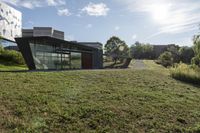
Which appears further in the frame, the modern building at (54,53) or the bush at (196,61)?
the bush at (196,61)

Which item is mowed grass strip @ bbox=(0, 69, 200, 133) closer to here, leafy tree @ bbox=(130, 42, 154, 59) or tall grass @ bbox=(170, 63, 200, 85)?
tall grass @ bbox=(170, 63, 200, 85)

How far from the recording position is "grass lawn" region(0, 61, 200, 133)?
8062 millimetres

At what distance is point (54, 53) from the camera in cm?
→ 2948

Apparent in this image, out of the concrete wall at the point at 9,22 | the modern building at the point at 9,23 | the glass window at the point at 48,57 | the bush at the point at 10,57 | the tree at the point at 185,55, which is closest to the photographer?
the glass window at the point at 48,57

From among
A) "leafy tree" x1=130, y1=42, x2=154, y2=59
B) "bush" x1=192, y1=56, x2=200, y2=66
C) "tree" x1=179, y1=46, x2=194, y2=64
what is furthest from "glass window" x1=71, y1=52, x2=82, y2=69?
"leafy tree" x1=130, y1=42, x2=154, y2=59

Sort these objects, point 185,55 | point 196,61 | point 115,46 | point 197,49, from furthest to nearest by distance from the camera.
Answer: point 185,55
point 115,46
point 196,61
point 197,49

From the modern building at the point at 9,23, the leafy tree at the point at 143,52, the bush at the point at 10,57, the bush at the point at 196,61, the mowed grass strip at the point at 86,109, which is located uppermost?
the modern building at the point at 9,23

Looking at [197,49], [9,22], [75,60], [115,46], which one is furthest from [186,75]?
[115,46]

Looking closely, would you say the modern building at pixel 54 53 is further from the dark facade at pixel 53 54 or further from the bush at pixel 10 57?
the bush at pixel 10 57

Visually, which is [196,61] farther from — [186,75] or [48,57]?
[48,57]

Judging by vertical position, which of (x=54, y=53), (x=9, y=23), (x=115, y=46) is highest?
(x=9, y=23)

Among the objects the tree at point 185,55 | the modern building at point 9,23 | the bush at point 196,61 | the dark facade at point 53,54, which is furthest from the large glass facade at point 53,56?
the tree at point 185,55

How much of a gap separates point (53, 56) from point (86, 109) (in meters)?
20.7

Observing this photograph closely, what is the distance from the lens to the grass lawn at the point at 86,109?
317 inches
